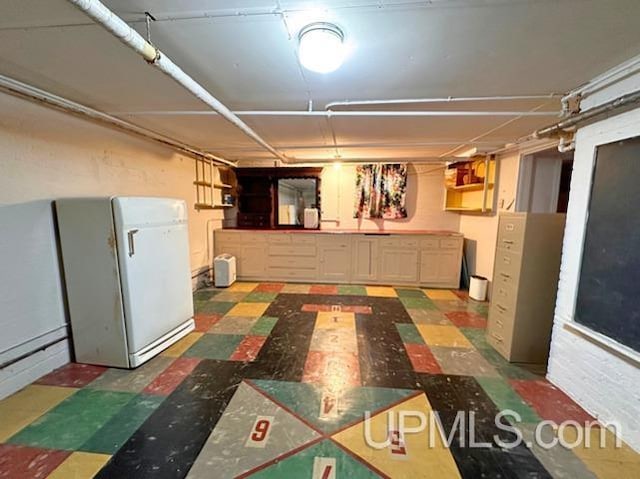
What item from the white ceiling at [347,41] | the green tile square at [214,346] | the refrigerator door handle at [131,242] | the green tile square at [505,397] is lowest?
the green tile square at [214,346]

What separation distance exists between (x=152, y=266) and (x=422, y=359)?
2.63 metres

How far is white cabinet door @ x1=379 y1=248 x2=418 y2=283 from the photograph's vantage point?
15.3 feet

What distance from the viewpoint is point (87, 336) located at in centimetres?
234

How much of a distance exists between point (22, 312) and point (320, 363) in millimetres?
2384

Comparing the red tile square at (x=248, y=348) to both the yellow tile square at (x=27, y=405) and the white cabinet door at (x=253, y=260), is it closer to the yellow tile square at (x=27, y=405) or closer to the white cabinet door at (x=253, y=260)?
the yellow tile square at (x=27, y=405)

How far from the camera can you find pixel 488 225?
4.12 meters

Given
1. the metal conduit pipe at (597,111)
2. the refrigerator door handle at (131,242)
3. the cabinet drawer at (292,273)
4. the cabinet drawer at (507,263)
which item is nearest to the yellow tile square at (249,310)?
the cabinet drawer at (292,273)

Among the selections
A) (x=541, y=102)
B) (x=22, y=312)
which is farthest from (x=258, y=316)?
(x=541, y=102)

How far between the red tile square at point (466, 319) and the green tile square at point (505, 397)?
1065 mm

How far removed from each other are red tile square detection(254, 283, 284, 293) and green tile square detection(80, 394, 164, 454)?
2525 millimetres

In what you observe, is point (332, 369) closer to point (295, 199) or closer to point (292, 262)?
point (292, 262)

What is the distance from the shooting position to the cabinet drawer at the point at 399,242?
4610mm

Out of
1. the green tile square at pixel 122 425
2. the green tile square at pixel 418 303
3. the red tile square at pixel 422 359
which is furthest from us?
the green tile square at pixel 418 303

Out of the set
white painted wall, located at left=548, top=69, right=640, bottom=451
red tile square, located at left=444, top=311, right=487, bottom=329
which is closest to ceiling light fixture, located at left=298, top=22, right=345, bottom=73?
white painted wall, located at left=548, top=69, right=640, bottom=451
